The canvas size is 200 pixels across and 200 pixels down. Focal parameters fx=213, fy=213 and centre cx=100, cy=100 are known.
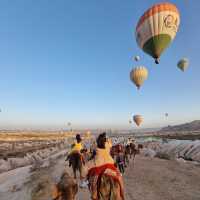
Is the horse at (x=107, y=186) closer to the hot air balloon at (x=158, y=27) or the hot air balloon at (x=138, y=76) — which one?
the hot air balloon at (x=158, y=27)

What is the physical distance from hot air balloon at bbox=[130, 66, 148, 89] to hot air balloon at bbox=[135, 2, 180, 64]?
32.3ft

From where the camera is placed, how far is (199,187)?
10758mm

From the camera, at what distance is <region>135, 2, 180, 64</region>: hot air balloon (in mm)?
20859

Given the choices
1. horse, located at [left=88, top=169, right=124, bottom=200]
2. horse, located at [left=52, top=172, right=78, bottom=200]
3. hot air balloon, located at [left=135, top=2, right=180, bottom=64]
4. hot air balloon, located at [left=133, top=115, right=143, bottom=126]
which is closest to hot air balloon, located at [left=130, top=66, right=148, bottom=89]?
hot air balloon, located at [left=135, top=2, right=180, bottom=64]

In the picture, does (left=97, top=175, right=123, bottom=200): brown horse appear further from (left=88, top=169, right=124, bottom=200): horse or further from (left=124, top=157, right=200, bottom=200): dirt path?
(left=124, top=157, right=200, bottom=200): dirt path

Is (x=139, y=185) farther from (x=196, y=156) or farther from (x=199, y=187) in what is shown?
(x=196, y=156)

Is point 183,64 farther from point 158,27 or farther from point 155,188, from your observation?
point 155,188

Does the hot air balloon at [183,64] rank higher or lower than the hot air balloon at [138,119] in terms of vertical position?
higher

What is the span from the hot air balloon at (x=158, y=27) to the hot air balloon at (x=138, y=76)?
9.83 m

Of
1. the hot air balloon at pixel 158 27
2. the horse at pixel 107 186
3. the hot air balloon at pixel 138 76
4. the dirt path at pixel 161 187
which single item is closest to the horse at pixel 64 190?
the horse at pixel 107 186

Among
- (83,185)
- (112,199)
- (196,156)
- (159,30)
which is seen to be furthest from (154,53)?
(112,199)

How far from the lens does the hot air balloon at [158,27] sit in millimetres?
20859

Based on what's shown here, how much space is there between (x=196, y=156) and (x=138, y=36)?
14383 mm

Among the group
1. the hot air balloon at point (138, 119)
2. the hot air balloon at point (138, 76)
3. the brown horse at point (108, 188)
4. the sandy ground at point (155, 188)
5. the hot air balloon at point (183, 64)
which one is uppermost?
the hot air balloon at point (183, 64)
